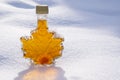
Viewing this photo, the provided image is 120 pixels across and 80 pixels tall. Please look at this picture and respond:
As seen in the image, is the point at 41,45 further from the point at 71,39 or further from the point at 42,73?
the point at 71,39

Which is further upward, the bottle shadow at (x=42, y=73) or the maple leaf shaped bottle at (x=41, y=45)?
the maple leaf shaped bottle at (x=41, y=45)

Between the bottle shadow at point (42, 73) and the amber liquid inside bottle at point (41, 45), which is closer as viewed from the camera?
the bottle shadow at point (42, 73)

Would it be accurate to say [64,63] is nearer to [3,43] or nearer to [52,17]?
[3,43]

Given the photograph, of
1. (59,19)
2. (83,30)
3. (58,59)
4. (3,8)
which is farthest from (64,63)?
(3,8)

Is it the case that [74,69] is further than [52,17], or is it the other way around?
[52,17]

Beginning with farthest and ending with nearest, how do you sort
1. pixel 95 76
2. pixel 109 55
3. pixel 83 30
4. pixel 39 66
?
pixel 83 30 → pixel 109 55 → pixel 39 66 → pixel 95 76

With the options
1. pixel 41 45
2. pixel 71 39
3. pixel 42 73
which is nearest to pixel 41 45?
pixel 41 45

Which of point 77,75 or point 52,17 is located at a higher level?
point 52,17
